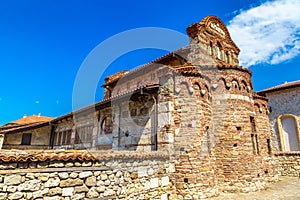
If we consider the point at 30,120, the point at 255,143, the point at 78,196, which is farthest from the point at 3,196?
the point at 30,120

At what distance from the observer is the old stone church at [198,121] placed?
8.01 meters

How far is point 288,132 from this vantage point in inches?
675

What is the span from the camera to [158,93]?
28.8 feet

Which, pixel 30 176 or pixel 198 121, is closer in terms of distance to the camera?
pixel 30 176

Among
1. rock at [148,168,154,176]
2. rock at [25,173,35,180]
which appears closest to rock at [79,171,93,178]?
rock at [25,173,35,180]

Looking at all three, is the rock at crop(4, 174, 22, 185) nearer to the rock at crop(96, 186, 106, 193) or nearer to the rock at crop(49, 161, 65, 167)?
the rock at crop(49, 161, 65, 167)

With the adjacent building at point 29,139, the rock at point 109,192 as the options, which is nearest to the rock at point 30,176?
the rock at point 109,192

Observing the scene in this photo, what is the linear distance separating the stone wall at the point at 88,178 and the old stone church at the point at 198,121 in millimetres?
1431

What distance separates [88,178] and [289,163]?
14351 mm

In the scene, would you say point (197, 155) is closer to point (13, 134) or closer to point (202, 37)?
point (202, 37)

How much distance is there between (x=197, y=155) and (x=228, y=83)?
4.15 m

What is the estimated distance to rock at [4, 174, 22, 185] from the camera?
12.6ft

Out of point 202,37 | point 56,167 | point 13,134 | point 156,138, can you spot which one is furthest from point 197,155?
point 13,134

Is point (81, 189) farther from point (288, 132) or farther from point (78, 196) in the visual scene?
point (288, 132)
